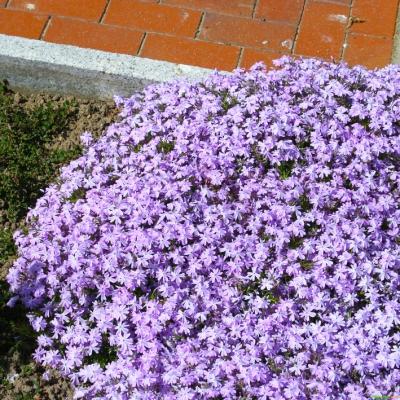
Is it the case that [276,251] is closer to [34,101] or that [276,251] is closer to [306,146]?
[306,146]

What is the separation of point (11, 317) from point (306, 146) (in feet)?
5.17

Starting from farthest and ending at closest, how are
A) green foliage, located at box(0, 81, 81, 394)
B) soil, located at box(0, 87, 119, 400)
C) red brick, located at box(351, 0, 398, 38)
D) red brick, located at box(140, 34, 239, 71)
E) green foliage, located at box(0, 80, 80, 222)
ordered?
red brick, located at box(351, 0, 398, 38)
red brick, located at box(140, 34, 239, 71)
green foliage, located at box(0, 80, 80, 222)
green foliage, located at box(0, 81, 81, 394)
soil, located at box(0, 87, 119, 400)

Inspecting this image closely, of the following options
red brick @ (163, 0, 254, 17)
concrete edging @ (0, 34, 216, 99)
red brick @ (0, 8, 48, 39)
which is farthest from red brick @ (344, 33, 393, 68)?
red brick @ (0, 8, 48, 39)

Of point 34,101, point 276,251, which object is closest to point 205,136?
point 276,251

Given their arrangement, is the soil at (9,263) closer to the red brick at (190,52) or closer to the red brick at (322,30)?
the red brick at (190,52)

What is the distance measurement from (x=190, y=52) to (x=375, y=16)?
4.07ft

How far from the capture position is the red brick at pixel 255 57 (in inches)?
170

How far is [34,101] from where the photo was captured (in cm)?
429

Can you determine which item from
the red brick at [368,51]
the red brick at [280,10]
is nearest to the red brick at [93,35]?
the red brick at [280,10]

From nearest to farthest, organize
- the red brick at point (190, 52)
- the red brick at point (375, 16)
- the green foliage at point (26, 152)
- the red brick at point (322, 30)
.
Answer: the green foliage at point (26, 152)
the red brick at point (190, 52)
the red brick at point (322, 30)
the red brick at point (375, 16)

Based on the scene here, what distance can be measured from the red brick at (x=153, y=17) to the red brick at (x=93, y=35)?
0.26 feet

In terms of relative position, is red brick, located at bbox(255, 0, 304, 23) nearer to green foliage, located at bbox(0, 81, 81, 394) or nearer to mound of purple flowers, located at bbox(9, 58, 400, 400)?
mound of purple flowers, located at bbox(9, 58, 400, 400)

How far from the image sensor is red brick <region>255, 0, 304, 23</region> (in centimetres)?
457

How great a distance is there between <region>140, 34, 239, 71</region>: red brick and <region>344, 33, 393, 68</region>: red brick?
0.70 metres
